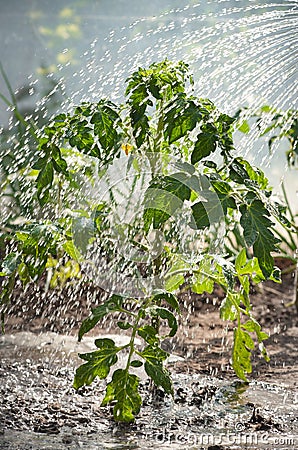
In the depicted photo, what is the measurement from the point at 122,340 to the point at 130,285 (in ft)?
0.55

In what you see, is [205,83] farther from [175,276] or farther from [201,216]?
[201,216]

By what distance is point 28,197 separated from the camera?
8.73 ft

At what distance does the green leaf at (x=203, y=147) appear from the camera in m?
1.20

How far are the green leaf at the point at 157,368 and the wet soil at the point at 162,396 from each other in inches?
4.2

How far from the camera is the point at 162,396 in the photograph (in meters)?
1.51

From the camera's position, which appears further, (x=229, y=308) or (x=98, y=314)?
(x=229, y=308)

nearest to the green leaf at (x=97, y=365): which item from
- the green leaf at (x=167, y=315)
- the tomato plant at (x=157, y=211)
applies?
the tomato plant at (x=157, y=211)

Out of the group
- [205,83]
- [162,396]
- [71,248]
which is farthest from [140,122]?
[205,83]

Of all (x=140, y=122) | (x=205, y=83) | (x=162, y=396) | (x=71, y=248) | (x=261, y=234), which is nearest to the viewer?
(x=261, y=234)

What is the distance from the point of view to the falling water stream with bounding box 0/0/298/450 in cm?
129

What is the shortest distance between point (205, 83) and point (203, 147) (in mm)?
1746

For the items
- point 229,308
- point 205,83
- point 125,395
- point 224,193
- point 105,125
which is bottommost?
point 125,395

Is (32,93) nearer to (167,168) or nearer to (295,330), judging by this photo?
(295,330)

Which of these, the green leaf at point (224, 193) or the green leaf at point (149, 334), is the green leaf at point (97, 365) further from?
the green leaf at point (224, 193)
